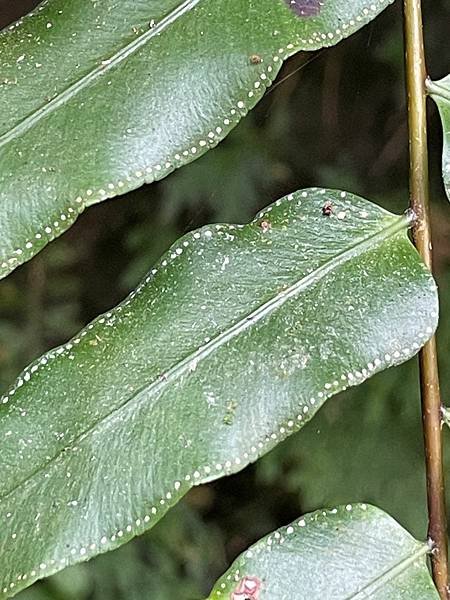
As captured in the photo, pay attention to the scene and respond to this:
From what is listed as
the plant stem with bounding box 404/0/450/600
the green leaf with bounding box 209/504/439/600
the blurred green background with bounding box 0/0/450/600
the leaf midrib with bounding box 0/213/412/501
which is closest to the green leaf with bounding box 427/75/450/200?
the plant stem with bounding box 404/0/450/600

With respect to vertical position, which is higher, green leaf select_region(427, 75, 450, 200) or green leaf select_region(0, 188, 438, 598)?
green leaf select_region(427, 75, 450, 200)

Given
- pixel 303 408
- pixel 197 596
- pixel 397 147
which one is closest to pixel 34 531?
pixel 303 408

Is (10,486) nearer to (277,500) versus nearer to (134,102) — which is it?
(134,102)

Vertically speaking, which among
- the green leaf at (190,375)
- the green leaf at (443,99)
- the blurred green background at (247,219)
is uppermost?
the green leaf at (443,99)

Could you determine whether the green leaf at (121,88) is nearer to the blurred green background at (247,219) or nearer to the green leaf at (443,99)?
the green leaf at (443,99)

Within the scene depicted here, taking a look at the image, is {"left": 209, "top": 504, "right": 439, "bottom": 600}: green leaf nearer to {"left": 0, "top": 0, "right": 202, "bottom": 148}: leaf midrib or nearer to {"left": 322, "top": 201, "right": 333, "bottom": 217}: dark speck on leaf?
{"left": 322, "top": 201, "right": 333, "bottom": 217}: dark speck on leaf

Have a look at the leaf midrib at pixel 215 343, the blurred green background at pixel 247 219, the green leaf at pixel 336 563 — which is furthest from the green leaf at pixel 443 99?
the blurred green background at pixel 247 219

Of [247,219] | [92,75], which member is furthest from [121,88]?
[247,219]

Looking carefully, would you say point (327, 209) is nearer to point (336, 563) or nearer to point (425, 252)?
point (425, 252)
